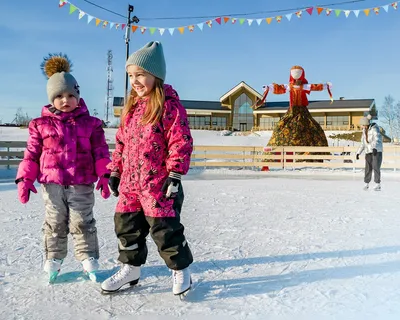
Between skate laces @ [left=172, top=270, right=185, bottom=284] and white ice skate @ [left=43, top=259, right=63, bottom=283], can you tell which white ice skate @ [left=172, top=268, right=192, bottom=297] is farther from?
white ice skate @ [left=43, top=259, right=63, bottom=283]

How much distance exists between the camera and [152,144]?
1.98 meters

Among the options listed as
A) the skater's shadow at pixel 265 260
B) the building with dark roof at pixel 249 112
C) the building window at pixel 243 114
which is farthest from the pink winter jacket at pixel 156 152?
the building window at pixel 243 114

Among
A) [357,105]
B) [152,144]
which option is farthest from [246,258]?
[357,105]

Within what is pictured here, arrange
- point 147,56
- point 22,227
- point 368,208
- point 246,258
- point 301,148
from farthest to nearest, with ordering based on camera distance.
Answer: point 301,148 → point 368,208 → point 22,227 → point 246,258 → point 147,56

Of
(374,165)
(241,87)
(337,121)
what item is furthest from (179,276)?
(241,87)

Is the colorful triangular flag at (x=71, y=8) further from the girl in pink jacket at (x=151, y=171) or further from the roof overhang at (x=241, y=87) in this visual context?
the roof overhang at (x=241, y=87)

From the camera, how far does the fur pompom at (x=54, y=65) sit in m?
2.46

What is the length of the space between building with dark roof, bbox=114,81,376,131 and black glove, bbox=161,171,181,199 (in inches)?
1257

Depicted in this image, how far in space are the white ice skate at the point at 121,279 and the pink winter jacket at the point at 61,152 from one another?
56 centimetres

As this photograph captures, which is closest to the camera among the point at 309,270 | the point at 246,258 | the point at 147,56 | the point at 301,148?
the point at 147,56

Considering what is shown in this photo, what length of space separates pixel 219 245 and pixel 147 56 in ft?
5.61

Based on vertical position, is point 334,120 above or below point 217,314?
above

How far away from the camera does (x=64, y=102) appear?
229 centimetres

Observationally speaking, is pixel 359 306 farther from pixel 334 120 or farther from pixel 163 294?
pixel 334 120
